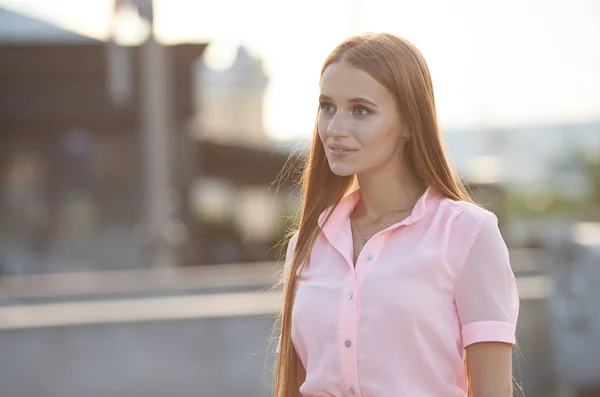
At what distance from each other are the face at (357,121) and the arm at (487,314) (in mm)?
336

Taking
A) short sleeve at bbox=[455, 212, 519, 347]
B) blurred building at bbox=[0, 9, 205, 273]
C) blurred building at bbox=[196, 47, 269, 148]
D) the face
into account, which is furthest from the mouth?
blurred building at bbox=[196, 47, 269, 148]

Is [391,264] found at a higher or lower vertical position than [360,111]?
lower

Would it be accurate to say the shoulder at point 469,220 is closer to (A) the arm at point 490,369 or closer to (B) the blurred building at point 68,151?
(A) the arm at point 490,369

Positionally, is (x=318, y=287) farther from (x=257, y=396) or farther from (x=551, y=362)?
(x=551, y=362)

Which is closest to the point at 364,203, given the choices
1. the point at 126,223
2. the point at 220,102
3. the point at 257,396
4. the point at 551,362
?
the point at 257,396

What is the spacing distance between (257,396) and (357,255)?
4.32 m

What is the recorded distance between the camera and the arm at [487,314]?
2490 millimetres

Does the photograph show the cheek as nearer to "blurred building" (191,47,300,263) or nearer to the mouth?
the mouth

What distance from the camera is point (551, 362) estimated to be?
7555 mm

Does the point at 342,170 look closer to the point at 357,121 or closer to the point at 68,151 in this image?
the point at 357,121

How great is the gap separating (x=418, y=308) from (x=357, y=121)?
1.56ft

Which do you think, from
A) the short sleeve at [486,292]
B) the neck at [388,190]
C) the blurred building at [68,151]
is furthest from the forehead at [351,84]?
the blurred building at [68,151]

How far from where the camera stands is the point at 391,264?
262 centimetres

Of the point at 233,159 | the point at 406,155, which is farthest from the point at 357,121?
the point at 233,159
